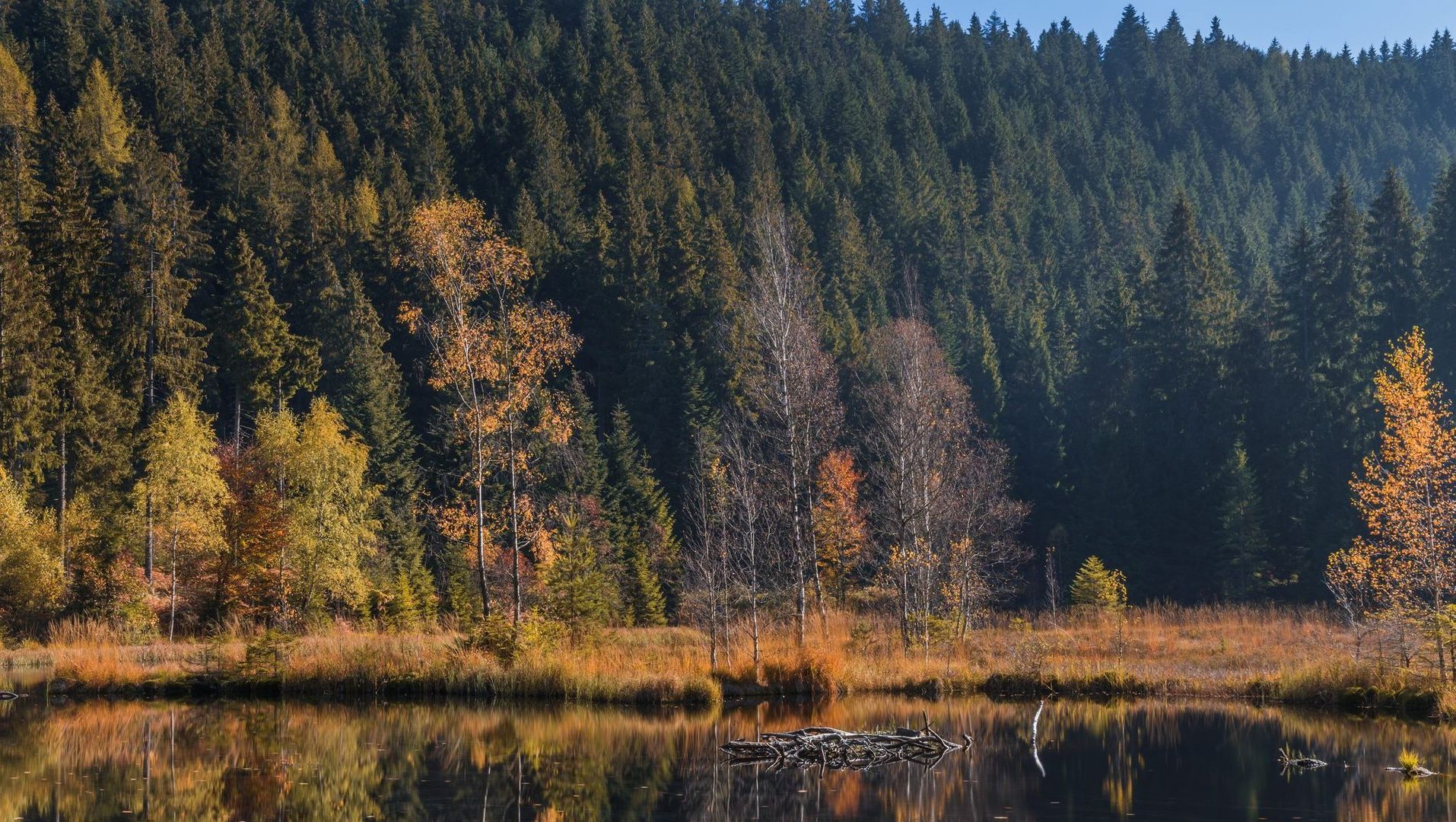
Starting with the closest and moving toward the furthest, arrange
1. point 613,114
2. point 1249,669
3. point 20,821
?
point 20,821 < point 1249,669 < point 613,114

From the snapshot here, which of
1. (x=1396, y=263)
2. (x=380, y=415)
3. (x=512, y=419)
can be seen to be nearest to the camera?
(x=512, y=419)

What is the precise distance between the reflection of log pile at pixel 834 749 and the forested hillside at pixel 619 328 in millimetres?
13094

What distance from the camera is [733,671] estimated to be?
96.1ft

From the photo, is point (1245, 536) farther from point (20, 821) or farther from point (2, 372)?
point (20, 821)

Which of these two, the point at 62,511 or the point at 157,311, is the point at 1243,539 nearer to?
the point at 62,511

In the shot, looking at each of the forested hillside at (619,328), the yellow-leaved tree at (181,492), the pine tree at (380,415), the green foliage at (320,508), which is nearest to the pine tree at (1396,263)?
the forested hillside at (619,328)

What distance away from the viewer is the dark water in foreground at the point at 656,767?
16953 millimetres

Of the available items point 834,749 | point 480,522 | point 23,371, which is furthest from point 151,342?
point 834,749

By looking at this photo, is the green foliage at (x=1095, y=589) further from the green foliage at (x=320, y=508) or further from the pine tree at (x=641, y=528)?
the green foliage at (x=320, y=508)

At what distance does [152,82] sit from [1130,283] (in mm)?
80830

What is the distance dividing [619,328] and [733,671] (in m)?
65.2

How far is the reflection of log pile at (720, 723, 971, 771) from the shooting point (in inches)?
811

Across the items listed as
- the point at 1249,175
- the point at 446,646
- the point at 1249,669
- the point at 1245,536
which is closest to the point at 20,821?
the point at 446,646

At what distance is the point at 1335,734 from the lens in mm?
24156
